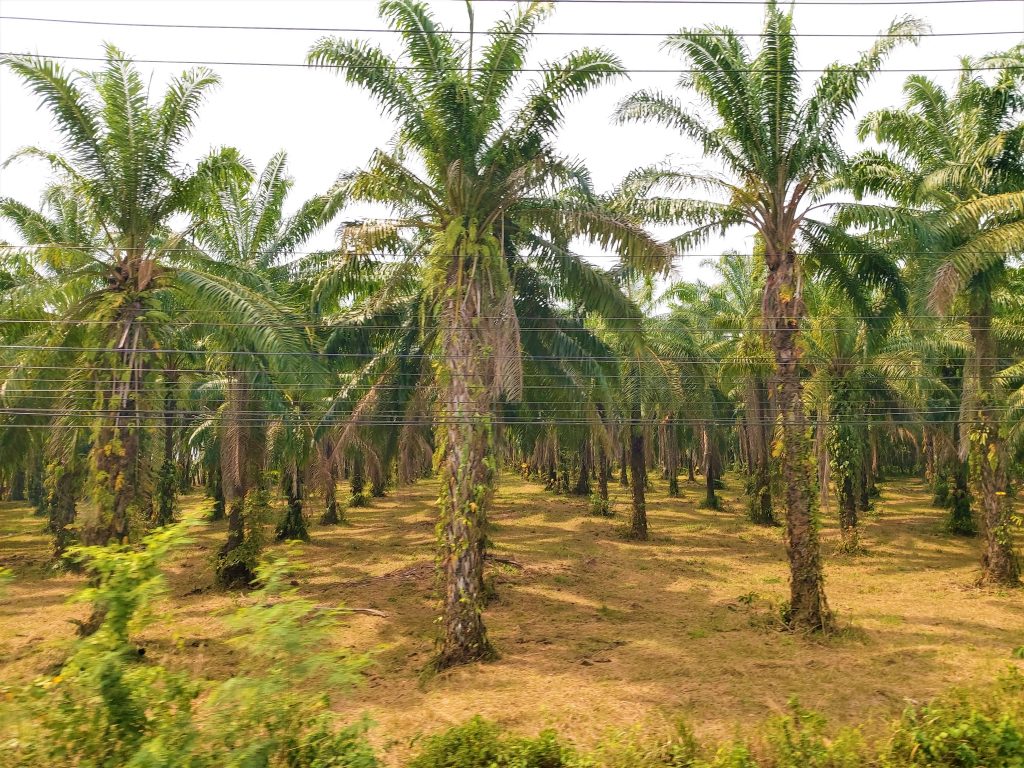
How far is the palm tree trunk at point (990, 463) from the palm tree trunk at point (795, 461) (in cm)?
529

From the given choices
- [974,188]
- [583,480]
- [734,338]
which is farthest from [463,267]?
[583,480]

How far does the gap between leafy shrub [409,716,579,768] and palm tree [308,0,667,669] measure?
332cm

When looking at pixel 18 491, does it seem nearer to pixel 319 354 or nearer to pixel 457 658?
pixel 319 354

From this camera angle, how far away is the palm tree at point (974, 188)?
14.2m

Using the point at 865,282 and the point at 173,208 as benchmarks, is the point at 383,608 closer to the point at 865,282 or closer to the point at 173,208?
the point at 173,208

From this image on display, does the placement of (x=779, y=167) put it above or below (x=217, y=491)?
above

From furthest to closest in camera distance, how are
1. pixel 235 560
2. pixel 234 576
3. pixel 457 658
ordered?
pixel 234 576 → pixel 235 560 → pixel 457 658

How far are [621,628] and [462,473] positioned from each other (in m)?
4.86

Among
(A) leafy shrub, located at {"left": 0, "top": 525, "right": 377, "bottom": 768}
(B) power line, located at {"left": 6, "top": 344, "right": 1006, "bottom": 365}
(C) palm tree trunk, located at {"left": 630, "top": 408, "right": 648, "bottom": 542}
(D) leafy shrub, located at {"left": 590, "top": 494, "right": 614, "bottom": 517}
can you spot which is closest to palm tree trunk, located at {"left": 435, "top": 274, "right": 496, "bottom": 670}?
(B) power line, located at {"left": 6, "top": 344, "right": 1006, "bottom": 365}

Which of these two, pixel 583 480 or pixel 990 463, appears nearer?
pixel 990 463

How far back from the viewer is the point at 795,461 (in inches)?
512

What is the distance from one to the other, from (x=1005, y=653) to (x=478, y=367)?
9.68 metres

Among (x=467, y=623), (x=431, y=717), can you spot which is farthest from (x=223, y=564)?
(x=431, y=717)

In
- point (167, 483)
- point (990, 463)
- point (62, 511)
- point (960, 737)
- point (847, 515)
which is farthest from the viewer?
point (167, 483)
